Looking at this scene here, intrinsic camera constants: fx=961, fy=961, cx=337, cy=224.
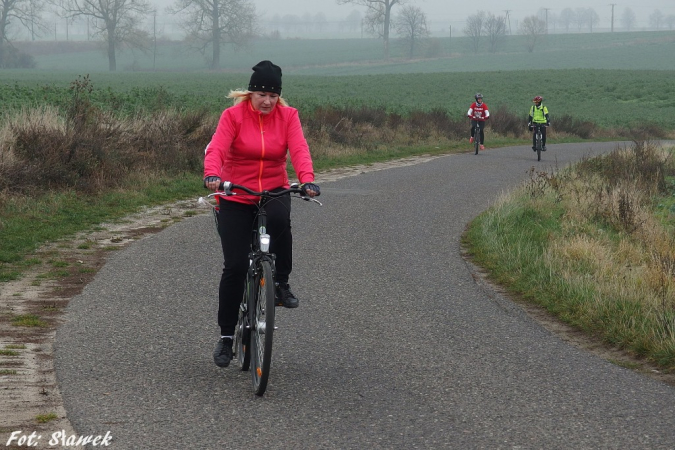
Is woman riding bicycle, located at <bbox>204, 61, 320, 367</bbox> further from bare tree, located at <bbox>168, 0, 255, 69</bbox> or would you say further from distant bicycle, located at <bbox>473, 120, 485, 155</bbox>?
bare tree, located at <bbox>168, 0, 255, 69</bbox>

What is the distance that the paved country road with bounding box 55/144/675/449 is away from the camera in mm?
4945

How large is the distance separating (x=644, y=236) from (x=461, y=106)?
146 ft

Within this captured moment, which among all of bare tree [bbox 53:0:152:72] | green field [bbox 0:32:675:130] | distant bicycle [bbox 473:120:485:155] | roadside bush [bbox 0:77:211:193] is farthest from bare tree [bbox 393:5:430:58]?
roadside bush [bbox 0:77:211:193]

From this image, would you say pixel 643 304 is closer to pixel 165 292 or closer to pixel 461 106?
pixel 165 292

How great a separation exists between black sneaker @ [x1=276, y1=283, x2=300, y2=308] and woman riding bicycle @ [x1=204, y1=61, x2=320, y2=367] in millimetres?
19

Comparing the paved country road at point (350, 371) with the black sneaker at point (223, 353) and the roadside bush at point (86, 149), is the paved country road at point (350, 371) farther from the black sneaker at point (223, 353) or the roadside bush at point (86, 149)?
the roadside bush at point (86, 149)

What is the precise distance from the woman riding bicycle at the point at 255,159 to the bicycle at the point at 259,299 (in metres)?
0.09

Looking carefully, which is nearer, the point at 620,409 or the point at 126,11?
→ the point at 620,409

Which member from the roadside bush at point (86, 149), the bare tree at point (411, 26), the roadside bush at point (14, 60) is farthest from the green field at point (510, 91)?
the bare tree at point (411, 26)

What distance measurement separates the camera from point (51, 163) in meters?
15.3

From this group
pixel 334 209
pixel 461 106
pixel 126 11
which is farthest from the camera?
pixel 126 11

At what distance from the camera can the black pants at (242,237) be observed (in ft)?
19.4

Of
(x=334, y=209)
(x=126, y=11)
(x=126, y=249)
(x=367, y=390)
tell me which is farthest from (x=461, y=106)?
(x=126, y=11)

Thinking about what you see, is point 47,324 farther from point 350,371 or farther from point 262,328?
point 350,371
